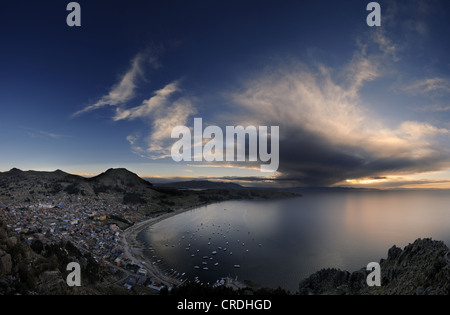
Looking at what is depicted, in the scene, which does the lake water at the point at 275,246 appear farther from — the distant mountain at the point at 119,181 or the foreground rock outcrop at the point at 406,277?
the distant mountain at the point at 119,181

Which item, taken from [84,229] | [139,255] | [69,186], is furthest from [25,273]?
[69,186]

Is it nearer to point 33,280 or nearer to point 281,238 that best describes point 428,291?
point 33,280

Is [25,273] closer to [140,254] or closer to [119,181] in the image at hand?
[140,254]

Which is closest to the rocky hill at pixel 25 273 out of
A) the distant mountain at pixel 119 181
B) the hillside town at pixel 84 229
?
the hillside town at pixel 84 229

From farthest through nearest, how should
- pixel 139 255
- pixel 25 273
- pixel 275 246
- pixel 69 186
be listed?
pixel 69 186 → pixel 275 246 → pixel 139 255 → pixel 25 273

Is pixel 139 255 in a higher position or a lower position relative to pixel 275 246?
higher

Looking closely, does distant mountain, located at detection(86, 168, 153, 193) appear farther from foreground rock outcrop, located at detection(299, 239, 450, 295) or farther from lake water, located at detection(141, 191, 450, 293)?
foreground rock outcrop, located at detection(299, 239, 450, 295)

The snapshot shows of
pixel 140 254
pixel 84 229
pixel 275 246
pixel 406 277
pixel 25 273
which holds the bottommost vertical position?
pixel 275 246

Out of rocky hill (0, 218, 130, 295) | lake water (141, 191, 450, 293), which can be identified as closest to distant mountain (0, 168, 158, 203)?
lake water (141, 191, 450, 293)
